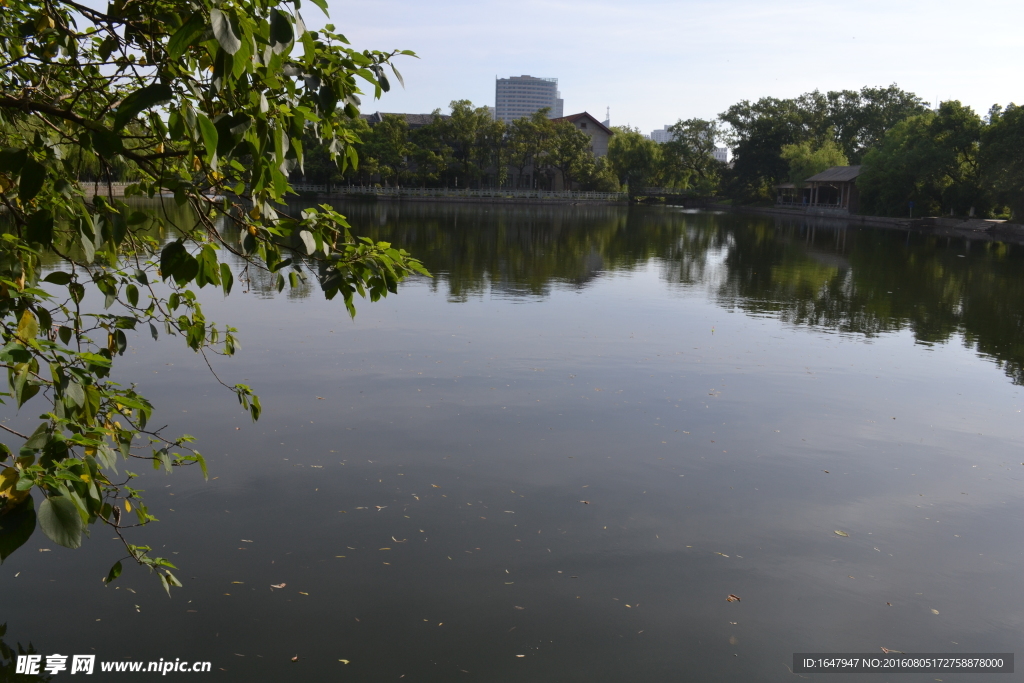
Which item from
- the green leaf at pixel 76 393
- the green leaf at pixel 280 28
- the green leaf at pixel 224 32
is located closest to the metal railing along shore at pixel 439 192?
the green leaf at pixel 76 393

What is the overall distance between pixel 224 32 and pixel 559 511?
435 centimetres

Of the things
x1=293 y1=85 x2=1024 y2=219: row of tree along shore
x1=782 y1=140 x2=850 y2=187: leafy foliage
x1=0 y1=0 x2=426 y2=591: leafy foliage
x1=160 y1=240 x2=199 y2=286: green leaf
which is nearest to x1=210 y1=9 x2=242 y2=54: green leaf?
x1=0 y1=0 x2=426 y2=591: leafy foliage

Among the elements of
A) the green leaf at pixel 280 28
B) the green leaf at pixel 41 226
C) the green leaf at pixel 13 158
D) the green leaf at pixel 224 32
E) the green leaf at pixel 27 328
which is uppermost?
the green leaf at pixel 280 28

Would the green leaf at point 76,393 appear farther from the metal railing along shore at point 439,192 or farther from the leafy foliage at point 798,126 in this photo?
the leafy foliage at point 798,126

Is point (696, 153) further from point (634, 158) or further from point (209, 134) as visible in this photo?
point (209, 134)

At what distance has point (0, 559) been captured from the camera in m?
1.82

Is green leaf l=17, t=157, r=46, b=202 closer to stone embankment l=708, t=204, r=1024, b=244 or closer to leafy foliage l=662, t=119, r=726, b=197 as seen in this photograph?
stone embankment l=708, t=204, r=1024, b=244

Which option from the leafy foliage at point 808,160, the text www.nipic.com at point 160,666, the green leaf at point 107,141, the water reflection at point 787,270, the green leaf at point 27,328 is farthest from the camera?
the leafy foliage at point 808,160

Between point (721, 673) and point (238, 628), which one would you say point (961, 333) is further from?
point (238, 628)

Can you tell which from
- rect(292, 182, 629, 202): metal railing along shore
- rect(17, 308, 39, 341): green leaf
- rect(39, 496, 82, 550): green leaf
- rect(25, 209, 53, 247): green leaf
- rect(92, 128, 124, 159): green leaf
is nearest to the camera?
rect(39, 496, 82, 550): green leaf

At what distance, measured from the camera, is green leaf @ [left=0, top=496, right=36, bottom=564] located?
6.04 ft

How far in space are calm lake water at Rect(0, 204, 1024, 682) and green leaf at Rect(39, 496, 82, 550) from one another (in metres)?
2.35

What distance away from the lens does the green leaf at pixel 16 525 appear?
6.04 ft

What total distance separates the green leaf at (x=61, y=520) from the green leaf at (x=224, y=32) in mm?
1080
